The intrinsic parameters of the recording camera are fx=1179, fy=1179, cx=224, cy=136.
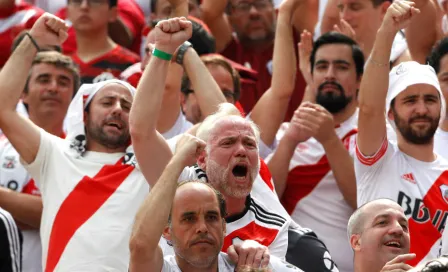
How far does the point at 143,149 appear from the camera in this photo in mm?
6051

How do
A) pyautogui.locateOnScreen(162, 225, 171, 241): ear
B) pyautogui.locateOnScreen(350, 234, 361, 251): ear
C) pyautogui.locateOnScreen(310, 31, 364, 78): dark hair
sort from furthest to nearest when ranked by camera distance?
pyautogui.locateOnScreen(310, 31, 364, 78): dark hair < pyautogui.locateOnScreen(350, 234, 361, 251): ear < pyautogui.locateOnScreen(162, 225, 171, 241): ear

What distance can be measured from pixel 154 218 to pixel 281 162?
2175mm

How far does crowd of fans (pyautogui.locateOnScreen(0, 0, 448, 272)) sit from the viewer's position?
224 inches

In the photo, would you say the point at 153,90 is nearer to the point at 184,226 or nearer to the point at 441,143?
the point at 184,226

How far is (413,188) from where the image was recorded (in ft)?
22.0

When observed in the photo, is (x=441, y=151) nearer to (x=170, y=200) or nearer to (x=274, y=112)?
(x=274, y=112)

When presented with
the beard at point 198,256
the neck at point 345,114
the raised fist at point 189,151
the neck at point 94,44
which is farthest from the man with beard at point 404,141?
the neck at point 94,44

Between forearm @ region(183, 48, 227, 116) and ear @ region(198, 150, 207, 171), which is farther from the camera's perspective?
forearm @ region(183, 48, 227, 116)

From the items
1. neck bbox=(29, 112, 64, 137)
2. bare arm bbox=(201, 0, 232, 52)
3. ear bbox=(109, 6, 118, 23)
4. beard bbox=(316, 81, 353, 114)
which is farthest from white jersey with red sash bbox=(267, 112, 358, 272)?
ear bbox=(109, 6, 118, 23)

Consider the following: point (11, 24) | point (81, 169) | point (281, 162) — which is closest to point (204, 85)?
point (281, 162)

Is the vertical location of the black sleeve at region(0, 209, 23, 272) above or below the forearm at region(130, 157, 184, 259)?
below

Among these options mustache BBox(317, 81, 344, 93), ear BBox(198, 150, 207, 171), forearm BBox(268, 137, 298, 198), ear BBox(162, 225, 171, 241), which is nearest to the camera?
ear BBox(162, 225, 171, 241)

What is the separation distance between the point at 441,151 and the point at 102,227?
2203mm

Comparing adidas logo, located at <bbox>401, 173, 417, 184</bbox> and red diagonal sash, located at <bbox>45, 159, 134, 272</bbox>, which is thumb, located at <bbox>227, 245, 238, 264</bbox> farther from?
adidas logo, located at <bbox>401, 173, 417, 184</bbox>
